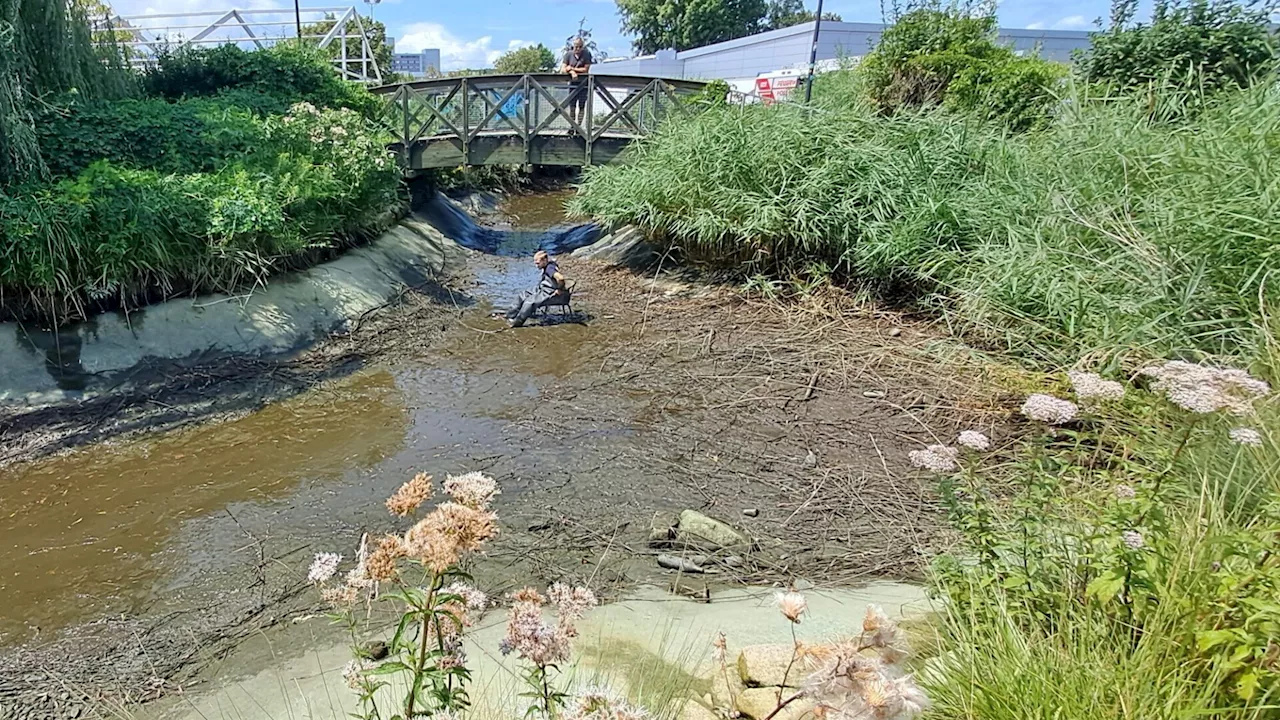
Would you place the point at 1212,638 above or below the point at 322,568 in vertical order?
below

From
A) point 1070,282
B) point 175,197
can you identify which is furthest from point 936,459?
point 175,197

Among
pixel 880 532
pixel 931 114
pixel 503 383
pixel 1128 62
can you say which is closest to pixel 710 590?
pixel 880 532

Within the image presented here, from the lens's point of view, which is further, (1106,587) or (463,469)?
(463,469)

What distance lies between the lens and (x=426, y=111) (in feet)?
36.9

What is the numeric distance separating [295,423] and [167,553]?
5.06 ft

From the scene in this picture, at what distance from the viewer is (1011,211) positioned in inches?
234

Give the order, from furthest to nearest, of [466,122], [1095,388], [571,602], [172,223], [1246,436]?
[466,122]
[172,223]
[1095,388]
[1246,436]
[571,602]

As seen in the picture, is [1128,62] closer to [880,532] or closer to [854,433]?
[854,433]

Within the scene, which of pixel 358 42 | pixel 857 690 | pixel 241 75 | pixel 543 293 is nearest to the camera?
pixel 857 690

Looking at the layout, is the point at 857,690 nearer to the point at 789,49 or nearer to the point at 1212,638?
the point at 1212,638

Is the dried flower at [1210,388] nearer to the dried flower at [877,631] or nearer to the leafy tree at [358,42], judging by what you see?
the dried flower at [877,631]

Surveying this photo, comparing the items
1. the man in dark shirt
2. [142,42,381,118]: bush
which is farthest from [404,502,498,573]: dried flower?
[142,42,381,118]: bush

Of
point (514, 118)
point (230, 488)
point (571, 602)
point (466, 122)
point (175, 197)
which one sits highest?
point (514, 118)

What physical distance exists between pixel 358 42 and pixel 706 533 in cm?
2004
